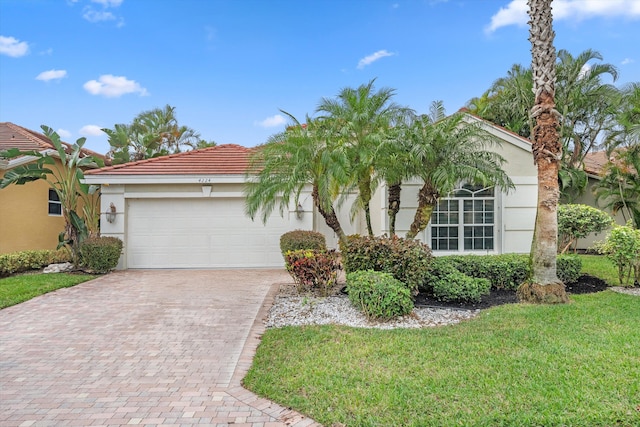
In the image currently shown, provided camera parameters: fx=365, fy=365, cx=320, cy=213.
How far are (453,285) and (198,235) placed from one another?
9.51m

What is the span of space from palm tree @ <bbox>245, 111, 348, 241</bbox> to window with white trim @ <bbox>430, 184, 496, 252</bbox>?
543cm

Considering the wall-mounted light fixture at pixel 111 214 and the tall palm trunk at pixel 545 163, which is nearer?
the tall palm trunk at pixel 545 163

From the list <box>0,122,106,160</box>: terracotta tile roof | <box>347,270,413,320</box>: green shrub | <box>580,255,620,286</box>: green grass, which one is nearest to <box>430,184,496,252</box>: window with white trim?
<box>580,255,620,286</box>: green grass

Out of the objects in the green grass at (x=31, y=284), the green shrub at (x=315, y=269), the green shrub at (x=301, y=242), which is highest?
the green shrub at (x=301, y=242)

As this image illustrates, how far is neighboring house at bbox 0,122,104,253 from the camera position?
13.8 meters

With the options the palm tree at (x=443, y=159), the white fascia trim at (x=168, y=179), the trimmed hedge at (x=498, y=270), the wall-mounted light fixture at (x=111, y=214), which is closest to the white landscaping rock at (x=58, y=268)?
the wall-mounted light fixture at (x=111, y=214)

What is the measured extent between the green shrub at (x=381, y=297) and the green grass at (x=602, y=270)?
658cm

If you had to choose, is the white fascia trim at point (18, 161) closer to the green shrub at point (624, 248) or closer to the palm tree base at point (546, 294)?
the palm tree base at point (546, 294)

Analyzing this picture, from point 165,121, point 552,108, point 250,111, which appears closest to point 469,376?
point 552,108

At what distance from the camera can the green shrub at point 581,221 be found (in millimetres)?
12109

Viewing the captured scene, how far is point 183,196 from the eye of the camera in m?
13.7

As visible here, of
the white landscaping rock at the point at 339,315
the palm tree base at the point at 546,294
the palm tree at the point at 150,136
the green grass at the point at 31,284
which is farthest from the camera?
the palm tree at the point at 150,136

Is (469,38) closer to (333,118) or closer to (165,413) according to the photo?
(333,118)

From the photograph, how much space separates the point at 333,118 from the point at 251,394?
7.03 meters
